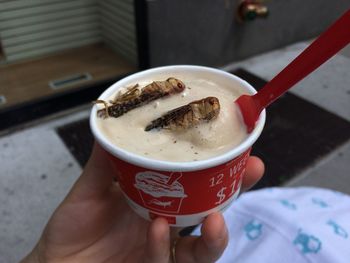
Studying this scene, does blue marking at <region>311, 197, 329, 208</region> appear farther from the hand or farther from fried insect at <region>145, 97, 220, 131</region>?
fried insect at <region>145, 97, 220, 131</region>

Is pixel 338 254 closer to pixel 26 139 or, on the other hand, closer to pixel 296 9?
pixel 26 139

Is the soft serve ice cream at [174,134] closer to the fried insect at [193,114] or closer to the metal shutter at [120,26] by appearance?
the fried insect at [193,114]

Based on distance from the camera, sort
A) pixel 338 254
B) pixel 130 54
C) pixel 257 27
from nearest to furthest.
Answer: pixel 338 254
pixel 130 54
pixel 257 27

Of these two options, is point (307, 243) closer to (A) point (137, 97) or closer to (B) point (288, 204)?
(B) point (288, 204)

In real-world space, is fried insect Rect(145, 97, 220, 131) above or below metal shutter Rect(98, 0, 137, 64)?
above

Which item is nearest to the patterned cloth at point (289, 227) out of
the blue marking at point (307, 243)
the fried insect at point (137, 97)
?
the blue marking at point (307, 243)

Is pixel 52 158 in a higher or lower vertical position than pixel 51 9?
lower

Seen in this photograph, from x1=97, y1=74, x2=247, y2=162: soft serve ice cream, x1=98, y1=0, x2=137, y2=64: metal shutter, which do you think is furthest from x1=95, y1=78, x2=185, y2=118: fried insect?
x1=98, y1=0, x2=137, y2=64: metal shutter

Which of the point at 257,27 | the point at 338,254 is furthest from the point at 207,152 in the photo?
the point at 257,27
